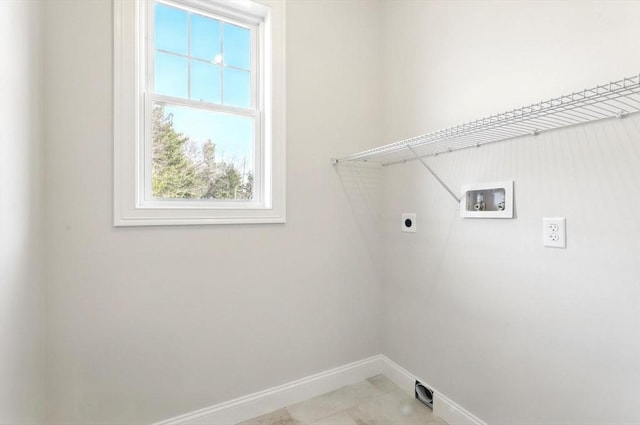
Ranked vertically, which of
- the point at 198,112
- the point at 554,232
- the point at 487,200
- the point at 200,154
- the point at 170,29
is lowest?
the point at 554,232

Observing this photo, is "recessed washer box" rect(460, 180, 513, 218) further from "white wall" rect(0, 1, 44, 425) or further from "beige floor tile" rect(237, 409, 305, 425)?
"white wall" rect(0, 1, 44, 425)

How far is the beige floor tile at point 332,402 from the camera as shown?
5.73 feet

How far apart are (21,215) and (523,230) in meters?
1.96

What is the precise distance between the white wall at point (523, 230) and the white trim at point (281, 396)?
0.36 metres

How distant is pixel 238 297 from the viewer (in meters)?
1.71

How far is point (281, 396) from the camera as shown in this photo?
1822 mm

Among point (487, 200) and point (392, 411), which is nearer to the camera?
point (487, 200)

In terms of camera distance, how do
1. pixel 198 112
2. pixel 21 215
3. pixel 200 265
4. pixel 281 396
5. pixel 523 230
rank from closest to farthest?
pixel 21 215 < pixel 523 230 < pixel 200 265 < pixel 198 112 < pixel 281 396

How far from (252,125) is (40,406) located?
5.36ft

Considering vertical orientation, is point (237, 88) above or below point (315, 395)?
above

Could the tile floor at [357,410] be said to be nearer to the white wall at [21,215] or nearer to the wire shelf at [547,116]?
the white wall at [21,215]

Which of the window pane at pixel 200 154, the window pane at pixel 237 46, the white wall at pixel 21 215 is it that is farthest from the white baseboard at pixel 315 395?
the window pane at pixel 237 46

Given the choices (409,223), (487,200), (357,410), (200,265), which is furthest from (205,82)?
(357,410)

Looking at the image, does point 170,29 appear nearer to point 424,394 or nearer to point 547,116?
point 547,116
